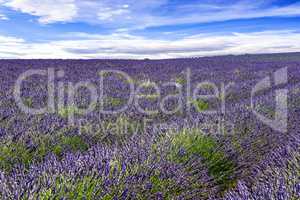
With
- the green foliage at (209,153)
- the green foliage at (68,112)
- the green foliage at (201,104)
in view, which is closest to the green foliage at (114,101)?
the green foliage at (68,112)

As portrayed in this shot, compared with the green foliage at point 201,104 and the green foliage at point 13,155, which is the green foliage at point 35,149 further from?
the green foliage at point 201,104

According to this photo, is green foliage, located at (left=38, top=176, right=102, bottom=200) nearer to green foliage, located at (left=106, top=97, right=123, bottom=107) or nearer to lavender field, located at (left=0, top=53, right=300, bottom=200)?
lavender field, located at (left=0, top=53, right=300, bottom=200)

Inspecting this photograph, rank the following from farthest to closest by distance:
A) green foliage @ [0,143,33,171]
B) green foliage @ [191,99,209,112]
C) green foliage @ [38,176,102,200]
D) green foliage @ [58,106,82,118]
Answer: green foliage @ [191,99,209,112]
green foliage @ [58,106,82,118]
green foliage @ [0,143,33,171]
green foliage @ [38,176,102,200]

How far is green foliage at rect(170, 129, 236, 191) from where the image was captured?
367 cm

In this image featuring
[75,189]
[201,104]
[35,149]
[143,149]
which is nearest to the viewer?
[75,189]

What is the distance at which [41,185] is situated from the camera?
2238 millimetres

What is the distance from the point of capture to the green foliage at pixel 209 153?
3.67 m

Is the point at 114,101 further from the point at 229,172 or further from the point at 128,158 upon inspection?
the point at 128,158

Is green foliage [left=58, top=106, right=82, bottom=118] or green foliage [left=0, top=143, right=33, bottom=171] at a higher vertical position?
green foliage [left=58, top=106, right=82, bottom=118]

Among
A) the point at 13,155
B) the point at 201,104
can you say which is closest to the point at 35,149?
the point at 13,155

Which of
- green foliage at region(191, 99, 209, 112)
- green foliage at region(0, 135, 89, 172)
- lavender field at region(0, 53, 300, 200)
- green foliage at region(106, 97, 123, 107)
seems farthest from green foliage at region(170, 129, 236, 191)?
green foliage at region(191, 99, 209, 112)

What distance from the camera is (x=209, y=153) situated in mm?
3861

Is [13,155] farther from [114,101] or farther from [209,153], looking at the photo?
[114,101]

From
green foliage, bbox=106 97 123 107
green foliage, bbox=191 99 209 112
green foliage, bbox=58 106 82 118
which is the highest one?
green foliage, bbox=58 106 82 118
